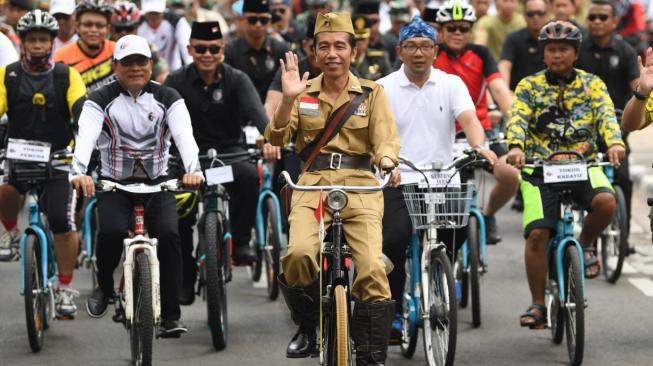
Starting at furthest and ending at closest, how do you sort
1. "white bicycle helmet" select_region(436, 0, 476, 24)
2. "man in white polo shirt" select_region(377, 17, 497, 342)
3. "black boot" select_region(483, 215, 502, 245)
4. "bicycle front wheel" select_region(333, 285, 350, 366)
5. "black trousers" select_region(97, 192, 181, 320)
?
1. "black boot" select_region(483, 215, 502, 245)
2. "white bicycle helmet" select_region(436, 0, 476, 24)
3. "man in white polo shirt" select_region(377, 17, 497, 342)
4. "black trousers" select_region(97, 192, 181, 320)
5. "bicycle front wheel" select_region(333, 285, 350, 366)

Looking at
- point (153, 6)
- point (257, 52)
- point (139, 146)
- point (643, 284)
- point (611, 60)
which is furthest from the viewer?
point (153, 6)

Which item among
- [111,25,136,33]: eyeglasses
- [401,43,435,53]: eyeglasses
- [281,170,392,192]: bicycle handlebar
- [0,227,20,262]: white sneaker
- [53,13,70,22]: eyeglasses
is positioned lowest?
[0,227,20,262]: white sneaker

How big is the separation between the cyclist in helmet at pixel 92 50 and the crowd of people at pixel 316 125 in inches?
0.6

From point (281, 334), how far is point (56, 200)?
179 cm

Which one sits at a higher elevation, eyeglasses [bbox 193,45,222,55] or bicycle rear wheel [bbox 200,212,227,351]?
eyeglasses [bbox 193,45,222,55]

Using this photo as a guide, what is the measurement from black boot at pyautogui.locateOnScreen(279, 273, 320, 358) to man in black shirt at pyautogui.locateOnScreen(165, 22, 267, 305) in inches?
96.6

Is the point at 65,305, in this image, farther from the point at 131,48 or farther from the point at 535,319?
the point at 535,319

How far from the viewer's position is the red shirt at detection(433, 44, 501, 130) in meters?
12.4

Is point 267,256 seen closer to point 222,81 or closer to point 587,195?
point 222,81

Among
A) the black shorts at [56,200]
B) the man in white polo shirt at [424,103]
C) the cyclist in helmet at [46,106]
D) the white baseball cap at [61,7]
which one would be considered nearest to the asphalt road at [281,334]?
the cyclist in helmet at [46,106]

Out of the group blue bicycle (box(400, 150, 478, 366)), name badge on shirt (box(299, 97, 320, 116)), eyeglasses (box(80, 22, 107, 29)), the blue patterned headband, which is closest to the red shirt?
the blue patterned headband

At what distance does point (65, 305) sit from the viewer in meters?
11.0

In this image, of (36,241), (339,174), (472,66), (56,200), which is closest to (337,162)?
(339,174)

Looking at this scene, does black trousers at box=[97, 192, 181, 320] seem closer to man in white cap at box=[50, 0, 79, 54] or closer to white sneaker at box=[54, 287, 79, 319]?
white sneaker at box=[54, 287, 79, 319]
